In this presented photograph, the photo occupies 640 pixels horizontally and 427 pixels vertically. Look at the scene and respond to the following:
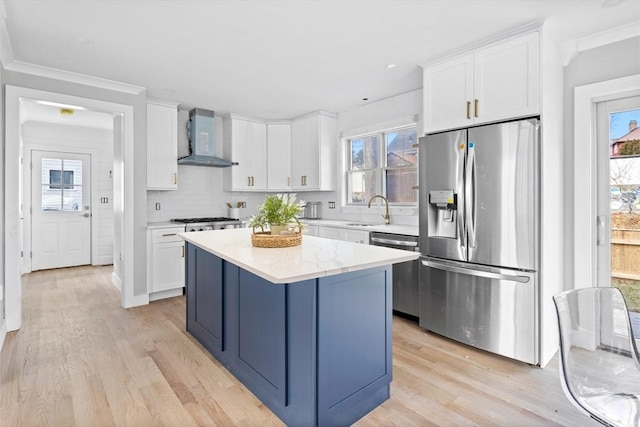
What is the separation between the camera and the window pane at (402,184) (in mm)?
4122

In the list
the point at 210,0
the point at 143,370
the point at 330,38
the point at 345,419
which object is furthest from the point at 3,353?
the point at 330,38

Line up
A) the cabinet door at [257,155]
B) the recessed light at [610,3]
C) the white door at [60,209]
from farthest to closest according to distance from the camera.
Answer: the white door at [60,209] → the cabinet door at [257,155] → the recessed light at [610,3]

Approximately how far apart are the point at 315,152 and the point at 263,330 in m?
3.38

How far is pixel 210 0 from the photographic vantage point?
221 cm

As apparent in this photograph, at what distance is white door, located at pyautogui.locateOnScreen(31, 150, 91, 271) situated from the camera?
5734 mm

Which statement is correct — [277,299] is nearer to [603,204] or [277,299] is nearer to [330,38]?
[330,38]

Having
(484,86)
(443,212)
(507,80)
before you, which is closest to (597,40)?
(507,80)

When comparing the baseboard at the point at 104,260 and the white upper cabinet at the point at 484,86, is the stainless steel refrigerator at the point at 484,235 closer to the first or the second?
the white upper cabinet at the point at 484,86

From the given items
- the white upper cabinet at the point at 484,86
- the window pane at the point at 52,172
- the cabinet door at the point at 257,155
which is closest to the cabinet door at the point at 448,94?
the white upper cabinet at the point at 484,86

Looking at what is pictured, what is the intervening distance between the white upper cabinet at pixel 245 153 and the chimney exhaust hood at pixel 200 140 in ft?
0.96

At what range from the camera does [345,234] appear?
4062mm

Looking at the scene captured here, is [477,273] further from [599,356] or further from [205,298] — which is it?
[205,298]

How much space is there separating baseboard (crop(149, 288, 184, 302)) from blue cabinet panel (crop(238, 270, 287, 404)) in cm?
244

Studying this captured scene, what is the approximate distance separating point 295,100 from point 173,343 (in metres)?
3.11
